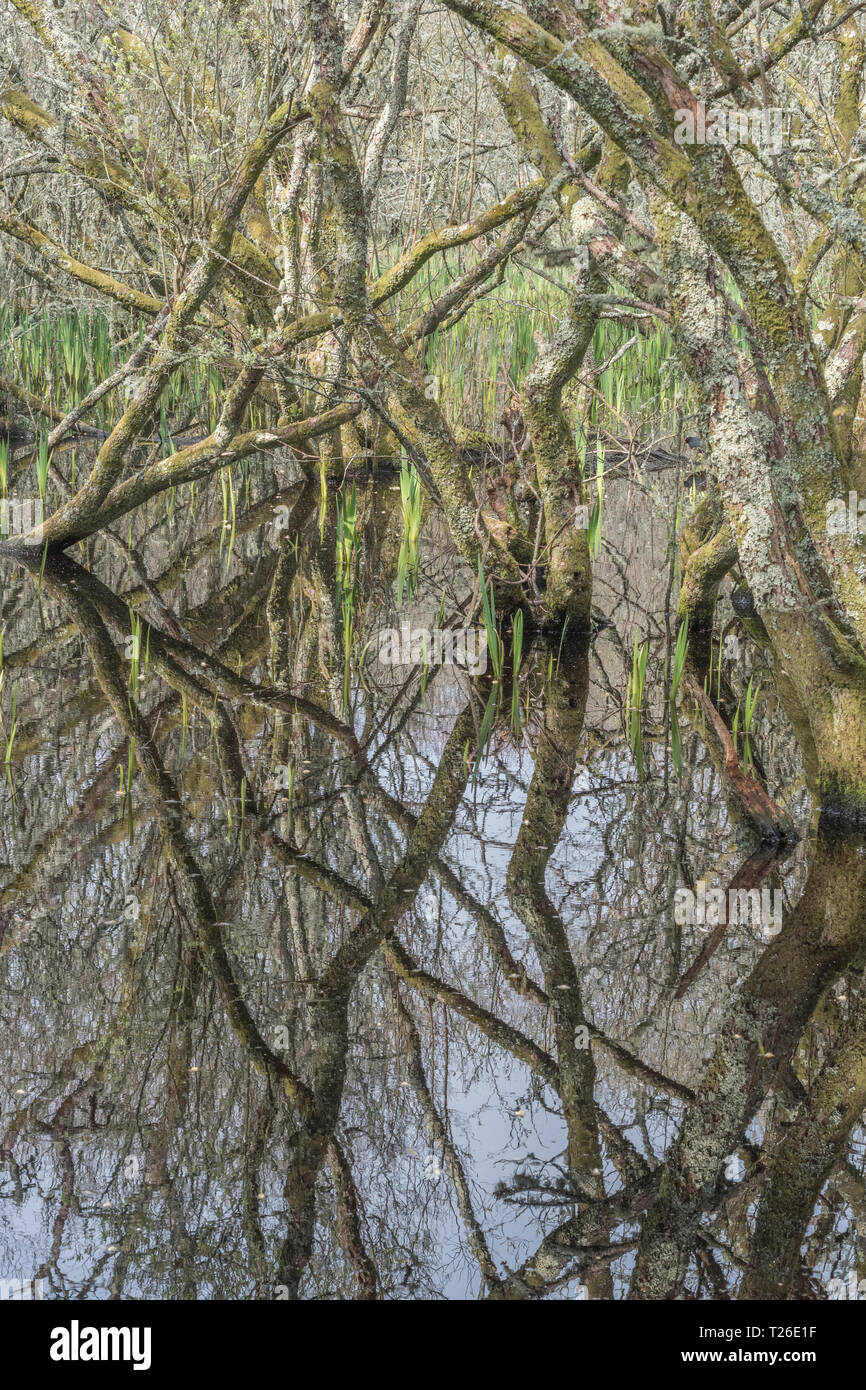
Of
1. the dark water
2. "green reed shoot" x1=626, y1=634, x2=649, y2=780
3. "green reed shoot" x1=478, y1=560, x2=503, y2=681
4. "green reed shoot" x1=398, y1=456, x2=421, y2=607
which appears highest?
"green reed shoot" x1=398, y1=456, x2=421, y2=607

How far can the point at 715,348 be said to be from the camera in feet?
12.4

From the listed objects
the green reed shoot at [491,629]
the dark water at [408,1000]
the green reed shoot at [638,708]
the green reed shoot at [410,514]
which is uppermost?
the green reed shoot at [410,514]

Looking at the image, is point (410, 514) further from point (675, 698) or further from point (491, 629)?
point (675, 698)

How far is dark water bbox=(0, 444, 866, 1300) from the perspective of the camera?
236cm

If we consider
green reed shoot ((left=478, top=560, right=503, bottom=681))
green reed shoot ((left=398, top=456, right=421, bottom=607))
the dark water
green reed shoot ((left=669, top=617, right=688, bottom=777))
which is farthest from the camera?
green reed shoot ((left=398, top=456, right=421, bottom=607))

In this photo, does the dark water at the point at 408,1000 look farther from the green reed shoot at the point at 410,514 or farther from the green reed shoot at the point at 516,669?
the green reed shoot at the point at 410,514

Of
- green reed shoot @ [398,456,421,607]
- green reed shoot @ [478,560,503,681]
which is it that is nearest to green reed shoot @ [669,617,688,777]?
green reed shoot @ [478,560,503,681]

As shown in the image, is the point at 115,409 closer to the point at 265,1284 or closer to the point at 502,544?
the point at 502,544

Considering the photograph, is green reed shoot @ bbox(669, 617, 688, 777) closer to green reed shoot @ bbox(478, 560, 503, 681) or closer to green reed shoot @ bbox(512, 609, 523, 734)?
green reed shoot @ bbox(512, 609, 523, 734)

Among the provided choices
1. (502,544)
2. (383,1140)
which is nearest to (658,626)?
(502,544)

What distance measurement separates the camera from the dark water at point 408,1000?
2361mm

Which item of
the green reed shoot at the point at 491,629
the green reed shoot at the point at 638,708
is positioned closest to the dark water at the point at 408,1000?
the green reed shoot at the point at 638,708

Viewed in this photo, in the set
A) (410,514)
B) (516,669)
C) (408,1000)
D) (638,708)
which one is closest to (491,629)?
(516,669)

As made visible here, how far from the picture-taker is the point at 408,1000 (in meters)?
3.12
